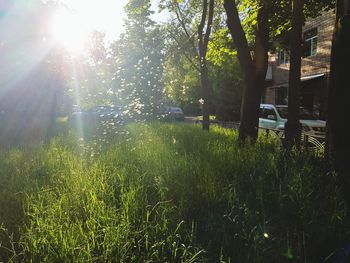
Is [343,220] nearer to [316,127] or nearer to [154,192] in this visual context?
[154,192]

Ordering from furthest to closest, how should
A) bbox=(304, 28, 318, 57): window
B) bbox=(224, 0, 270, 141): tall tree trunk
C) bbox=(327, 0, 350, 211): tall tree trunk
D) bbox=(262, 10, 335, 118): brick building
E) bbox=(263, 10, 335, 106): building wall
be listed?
bbox=(304, 28, 318, 57): window → bbox=(262, 10, 335, 118): brick building → bbox=(263, 10, 335, 106): building wall → bbox=(224, 0, 270, 141): tall tree trunk → bbox=(327, 0, 350, 211): tall tree trunk

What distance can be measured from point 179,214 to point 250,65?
6043mm

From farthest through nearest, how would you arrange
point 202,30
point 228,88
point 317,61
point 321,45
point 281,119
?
point 228,88
point 317,61
point 321,45
point 202,30
point 281,119

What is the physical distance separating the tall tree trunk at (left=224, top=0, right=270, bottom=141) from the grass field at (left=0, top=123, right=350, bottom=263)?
10.6 ft

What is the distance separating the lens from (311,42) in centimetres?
2098

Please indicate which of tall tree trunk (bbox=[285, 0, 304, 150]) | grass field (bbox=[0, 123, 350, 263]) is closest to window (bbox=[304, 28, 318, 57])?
tall tree trunk (bbox=[285, 0, 304, 150])

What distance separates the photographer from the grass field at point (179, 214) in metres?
2.62

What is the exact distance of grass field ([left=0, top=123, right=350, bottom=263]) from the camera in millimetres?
2615

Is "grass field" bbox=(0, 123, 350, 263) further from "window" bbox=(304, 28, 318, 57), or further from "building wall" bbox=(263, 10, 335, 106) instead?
"window" bbox=(304, 28, 318, 57)

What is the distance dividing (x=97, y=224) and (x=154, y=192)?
1.16m

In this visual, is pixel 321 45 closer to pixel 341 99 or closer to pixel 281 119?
pixel 281 119

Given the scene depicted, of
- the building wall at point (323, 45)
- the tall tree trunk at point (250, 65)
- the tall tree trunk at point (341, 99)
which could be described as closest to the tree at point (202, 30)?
the tall tree trunk at point (250, 65)

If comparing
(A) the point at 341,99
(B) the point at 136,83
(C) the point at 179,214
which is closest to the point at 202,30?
(B) the point at 136,83

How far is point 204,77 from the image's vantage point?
1538 centimetres
